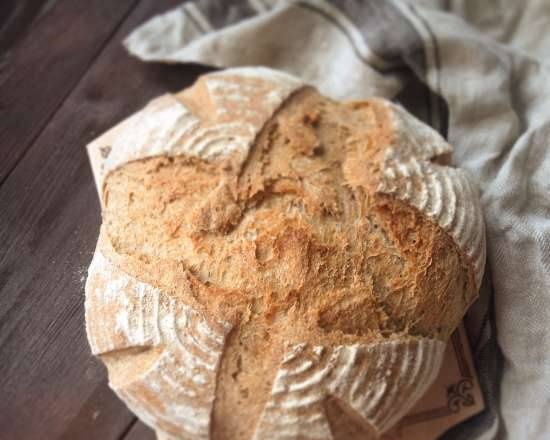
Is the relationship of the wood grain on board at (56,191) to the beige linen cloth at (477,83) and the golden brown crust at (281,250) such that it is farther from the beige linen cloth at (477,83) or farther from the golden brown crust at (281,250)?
the golden brown crust at (281,250)

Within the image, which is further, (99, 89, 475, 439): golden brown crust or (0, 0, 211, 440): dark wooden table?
(0, 0, 211, 440): dark wooden table

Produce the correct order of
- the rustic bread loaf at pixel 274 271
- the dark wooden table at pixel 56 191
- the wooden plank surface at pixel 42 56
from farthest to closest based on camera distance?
the wooden plank surface at pixel 42 56 → the dark wooden table at pixel 56 191 → the rustic bread loaf at pixel 274 271

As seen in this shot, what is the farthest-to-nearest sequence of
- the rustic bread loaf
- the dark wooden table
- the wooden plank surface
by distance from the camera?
the wooden plank surface
the dark wooden table
the rustic bread loaf

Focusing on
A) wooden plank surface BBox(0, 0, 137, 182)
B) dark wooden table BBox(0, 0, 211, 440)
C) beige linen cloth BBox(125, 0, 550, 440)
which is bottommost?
beige linen cloth BBox(125, 0, 550, 440)

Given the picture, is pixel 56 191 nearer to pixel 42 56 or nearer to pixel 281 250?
pixel 42 56

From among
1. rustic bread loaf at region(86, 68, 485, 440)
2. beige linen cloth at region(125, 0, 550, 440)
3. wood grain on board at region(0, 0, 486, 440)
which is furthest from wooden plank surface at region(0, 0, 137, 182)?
rustic bread loaf at region(86, 68, 485, 440)

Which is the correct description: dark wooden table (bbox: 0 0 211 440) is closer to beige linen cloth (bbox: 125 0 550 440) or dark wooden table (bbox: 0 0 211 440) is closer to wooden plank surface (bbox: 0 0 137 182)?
wooden plank surface (bbox: 0 0 137 182)

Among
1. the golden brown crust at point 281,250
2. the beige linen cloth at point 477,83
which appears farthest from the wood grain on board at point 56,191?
the golden brown crust at point 281,250

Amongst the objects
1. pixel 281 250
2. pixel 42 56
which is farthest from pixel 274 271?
pixel 42 56

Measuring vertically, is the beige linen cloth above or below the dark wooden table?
below

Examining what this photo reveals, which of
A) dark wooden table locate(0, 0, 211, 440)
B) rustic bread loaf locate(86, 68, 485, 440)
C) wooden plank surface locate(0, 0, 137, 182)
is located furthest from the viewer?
wooden plank surface locate(0, 0, 137, 182)
